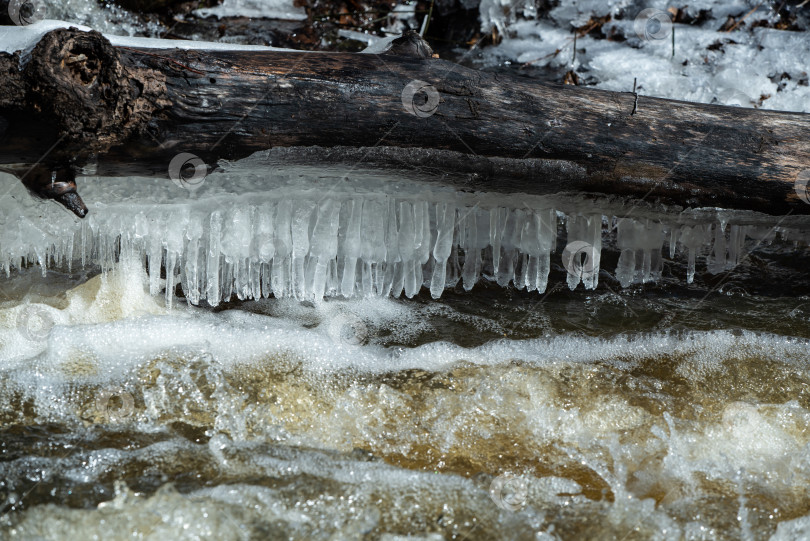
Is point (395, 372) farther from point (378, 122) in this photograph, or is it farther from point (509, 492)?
point (378, 122)

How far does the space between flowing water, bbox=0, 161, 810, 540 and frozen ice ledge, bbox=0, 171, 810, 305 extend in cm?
1

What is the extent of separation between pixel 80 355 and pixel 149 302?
0.44 metres

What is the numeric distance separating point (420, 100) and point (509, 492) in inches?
60.2

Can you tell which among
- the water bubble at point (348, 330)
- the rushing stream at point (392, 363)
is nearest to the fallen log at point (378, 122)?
the rushing stream at point (392, 363)

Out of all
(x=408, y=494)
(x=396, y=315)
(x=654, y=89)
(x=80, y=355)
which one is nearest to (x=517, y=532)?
(x=408, y=494)

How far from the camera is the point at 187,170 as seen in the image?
2752mm

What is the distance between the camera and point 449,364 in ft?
10.1

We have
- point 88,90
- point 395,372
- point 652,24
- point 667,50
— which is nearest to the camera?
point 88,90

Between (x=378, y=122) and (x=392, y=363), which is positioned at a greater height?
(x=378, y=122)

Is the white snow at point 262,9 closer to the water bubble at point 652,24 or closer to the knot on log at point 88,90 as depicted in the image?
the water bubble at point 652,24

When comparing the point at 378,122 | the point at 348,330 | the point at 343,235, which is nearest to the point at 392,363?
the point at 348,330

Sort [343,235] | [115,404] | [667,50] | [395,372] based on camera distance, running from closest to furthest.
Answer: [115,404], [395,372], [343,235], [667,50]

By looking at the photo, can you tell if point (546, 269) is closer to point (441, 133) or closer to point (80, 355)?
point (441, 133)

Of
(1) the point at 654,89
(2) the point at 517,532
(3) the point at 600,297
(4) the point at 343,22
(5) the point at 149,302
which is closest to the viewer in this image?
(2) the point at 517,532
